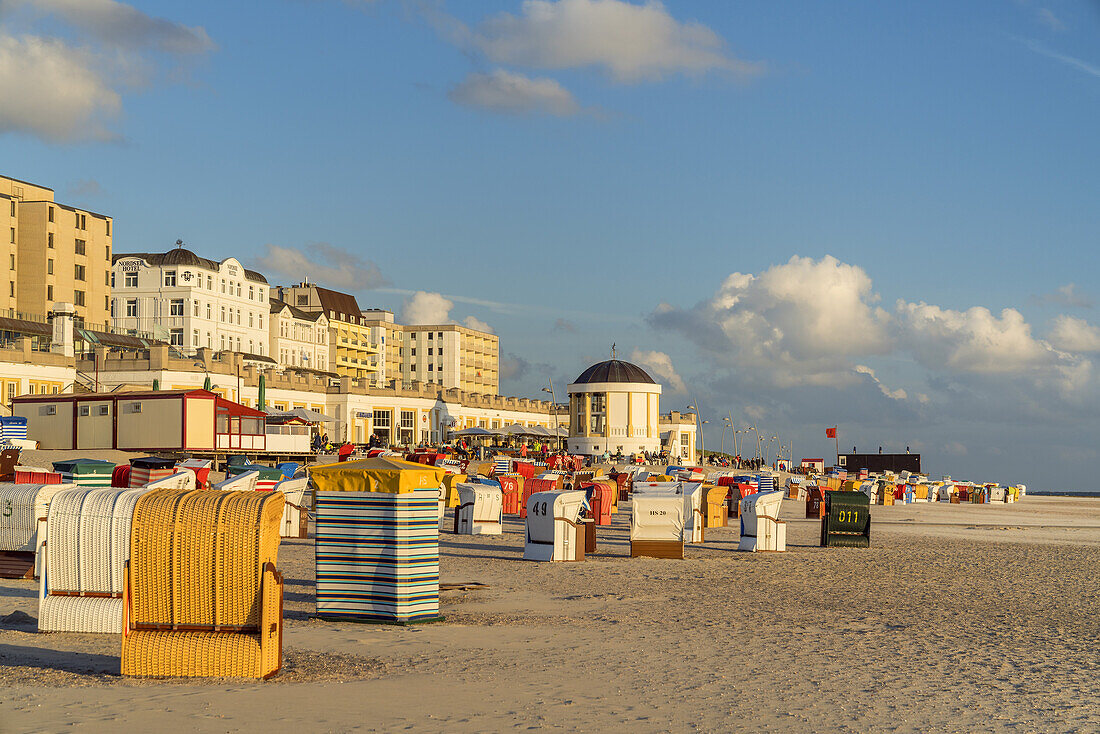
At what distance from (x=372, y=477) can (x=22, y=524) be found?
5610mm

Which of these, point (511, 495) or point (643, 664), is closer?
point (643, 664)

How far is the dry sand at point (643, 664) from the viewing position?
23.5ft

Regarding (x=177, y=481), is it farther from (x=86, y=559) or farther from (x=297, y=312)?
(x=297, y=312)

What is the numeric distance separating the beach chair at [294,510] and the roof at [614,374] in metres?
68.2

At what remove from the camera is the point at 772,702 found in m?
7.81

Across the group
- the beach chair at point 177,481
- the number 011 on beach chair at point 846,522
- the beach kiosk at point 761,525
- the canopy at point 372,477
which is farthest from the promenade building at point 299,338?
the canopy at point 372,477

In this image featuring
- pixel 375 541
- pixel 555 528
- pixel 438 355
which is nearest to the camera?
pixel 375 541

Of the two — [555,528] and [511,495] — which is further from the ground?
[555,528]

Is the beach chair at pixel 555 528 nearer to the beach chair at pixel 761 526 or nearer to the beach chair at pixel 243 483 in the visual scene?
the beach chair at pixel 761 526

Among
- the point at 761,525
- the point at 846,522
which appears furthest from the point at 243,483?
the point at 846,522

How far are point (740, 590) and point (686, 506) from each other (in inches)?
345

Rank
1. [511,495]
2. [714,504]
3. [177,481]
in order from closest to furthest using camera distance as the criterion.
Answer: [177,481] → [714,504] → [511,495]

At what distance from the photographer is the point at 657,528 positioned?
774 inches

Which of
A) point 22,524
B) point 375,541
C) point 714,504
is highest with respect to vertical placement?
point 375,541
